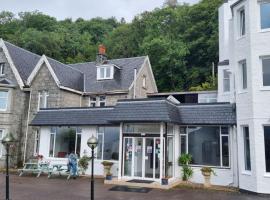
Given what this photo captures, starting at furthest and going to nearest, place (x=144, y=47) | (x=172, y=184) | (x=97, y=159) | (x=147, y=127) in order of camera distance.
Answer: (x=144, y=47), (x=97, y=159), (x=147, y=127), (x=172, y=184)

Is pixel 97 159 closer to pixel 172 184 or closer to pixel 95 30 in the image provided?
pixel 172 184

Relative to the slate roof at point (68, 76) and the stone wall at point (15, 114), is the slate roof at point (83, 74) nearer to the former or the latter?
the slate roof at point (68, 76)

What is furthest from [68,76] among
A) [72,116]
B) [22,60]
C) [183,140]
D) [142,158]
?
[183,140]

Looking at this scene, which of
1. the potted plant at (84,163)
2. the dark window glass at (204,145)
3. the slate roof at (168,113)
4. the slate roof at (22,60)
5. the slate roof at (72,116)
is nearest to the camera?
the slate roof at (168,113)

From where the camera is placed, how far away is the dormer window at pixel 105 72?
2631 centimetres

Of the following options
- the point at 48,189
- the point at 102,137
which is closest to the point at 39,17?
the point at 102,137

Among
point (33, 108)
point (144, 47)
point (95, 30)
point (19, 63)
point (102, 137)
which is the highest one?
point (95, 30)

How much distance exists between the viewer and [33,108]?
81.3 ft

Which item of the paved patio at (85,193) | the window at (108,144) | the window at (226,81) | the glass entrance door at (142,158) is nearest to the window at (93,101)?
the window at (108,144)

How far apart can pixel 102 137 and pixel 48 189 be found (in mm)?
6104

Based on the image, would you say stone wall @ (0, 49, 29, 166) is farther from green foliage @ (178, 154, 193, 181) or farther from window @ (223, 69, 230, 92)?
window @ (223, 69, 230, 92)

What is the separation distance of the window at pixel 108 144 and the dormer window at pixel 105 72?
791cm

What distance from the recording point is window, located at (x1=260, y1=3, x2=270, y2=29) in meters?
15.0

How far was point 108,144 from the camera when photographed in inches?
766
